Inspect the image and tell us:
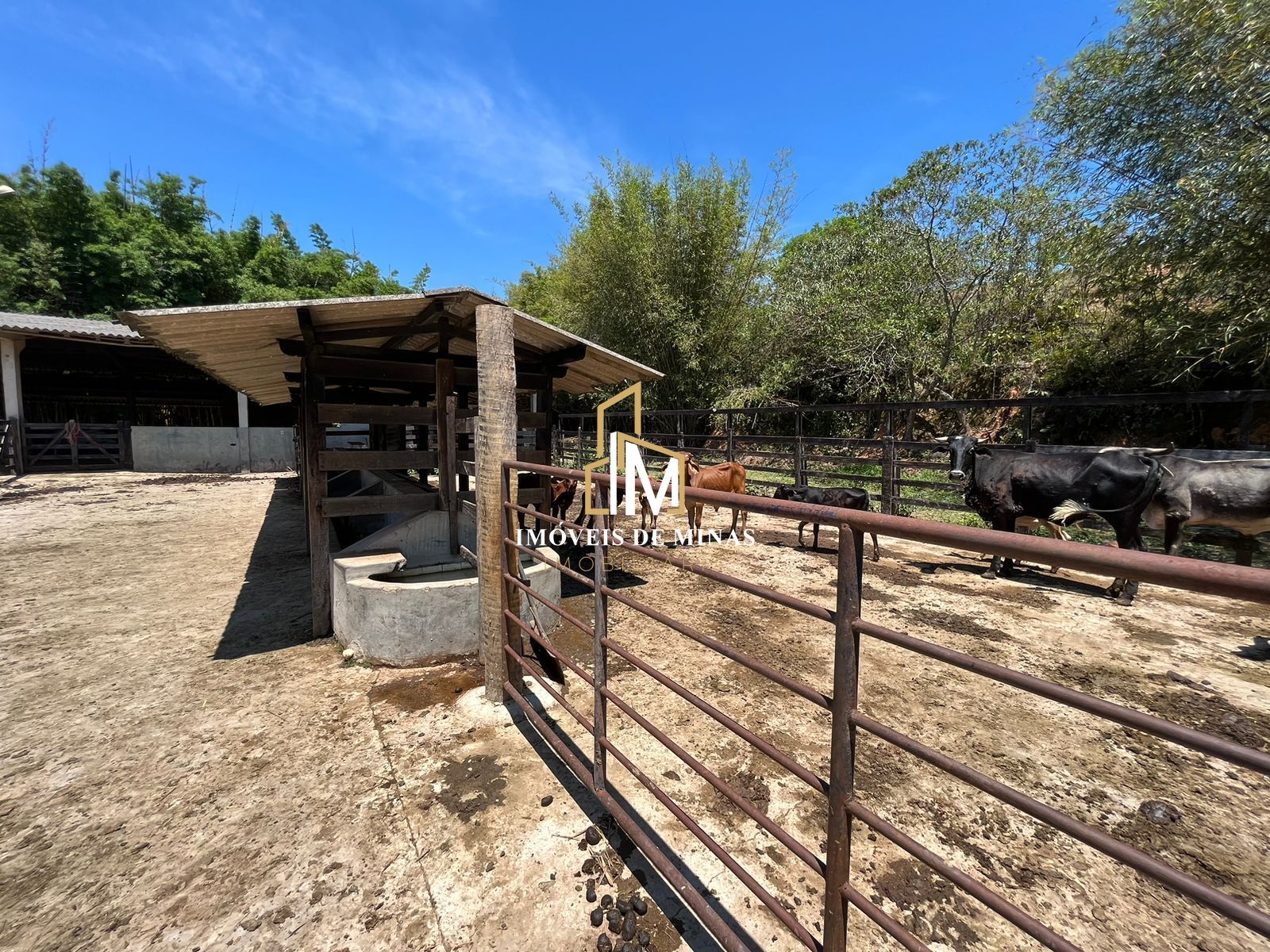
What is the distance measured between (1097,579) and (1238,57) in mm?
5783

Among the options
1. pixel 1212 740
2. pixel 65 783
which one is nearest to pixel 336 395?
pixel 65 783

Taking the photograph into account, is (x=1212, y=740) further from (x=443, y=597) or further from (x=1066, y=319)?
(x=1066, y=319)

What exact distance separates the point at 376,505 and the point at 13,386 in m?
15.9

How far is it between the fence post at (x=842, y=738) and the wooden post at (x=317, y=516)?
386 centimetres

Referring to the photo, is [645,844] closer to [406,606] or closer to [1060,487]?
[406,606]

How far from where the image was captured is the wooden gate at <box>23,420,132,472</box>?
1340cm

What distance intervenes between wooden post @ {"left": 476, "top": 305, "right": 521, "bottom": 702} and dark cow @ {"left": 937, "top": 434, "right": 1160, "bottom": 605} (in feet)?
15.9

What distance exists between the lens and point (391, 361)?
4195 millimetres

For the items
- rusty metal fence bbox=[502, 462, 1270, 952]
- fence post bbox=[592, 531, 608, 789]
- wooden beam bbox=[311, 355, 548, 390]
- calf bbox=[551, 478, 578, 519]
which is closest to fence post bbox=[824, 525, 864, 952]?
rusty metal fence bbox=[502, 462, 1270, 952]

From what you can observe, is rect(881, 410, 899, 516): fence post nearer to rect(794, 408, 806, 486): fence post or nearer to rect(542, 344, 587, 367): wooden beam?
rect(794, 408, 806, 486): fence post

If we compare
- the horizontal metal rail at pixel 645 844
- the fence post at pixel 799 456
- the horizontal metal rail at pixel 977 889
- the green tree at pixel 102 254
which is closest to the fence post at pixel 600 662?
the horizontal metal rail at pixel 645 844

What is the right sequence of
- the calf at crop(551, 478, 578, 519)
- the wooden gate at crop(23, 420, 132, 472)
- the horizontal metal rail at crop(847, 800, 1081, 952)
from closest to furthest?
the horizontal metal rail at crop(847, 800, 1081, 952) → the calf at crop(551, 478, 578, 519) → the wooden gate at crop(23, 420, 132, 472)

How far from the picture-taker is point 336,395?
680cm

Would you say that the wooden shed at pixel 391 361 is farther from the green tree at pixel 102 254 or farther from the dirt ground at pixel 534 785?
the green tree at pixel 102 254
